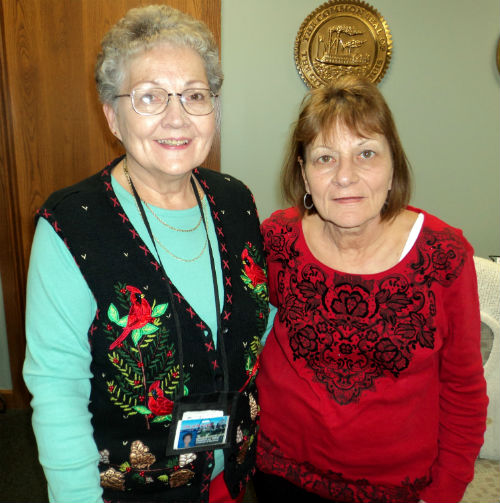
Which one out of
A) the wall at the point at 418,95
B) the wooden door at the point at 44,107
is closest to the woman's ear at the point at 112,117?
the wooden door at the point at 44,107

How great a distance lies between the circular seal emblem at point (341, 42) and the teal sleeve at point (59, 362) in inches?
82.6

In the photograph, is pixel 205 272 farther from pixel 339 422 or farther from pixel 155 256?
pixel 339 422

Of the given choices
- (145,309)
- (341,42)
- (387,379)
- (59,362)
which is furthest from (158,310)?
(341,42)

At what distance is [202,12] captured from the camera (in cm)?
240

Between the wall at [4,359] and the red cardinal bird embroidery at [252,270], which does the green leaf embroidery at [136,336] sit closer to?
the red cardinal bird embroidery at [252,270]

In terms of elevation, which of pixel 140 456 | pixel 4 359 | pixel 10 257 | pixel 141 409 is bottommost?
pixel 4 359

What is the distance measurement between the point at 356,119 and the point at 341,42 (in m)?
1.70

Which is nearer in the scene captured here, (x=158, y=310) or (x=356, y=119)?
(x=158, y=310)

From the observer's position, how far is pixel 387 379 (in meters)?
1.14

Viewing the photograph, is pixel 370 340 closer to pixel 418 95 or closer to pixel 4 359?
pixel 418 95

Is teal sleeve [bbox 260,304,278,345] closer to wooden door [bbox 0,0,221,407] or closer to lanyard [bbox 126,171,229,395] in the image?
lanyard [bbox 126,171,229,395]

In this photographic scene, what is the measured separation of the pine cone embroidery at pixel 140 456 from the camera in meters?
1.00

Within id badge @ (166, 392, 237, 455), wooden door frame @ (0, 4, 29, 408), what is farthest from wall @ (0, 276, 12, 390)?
id badge @ (166, 392, 237, 455)

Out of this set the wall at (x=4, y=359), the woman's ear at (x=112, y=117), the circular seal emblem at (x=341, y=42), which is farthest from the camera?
the wall at (x=4, y=359)
